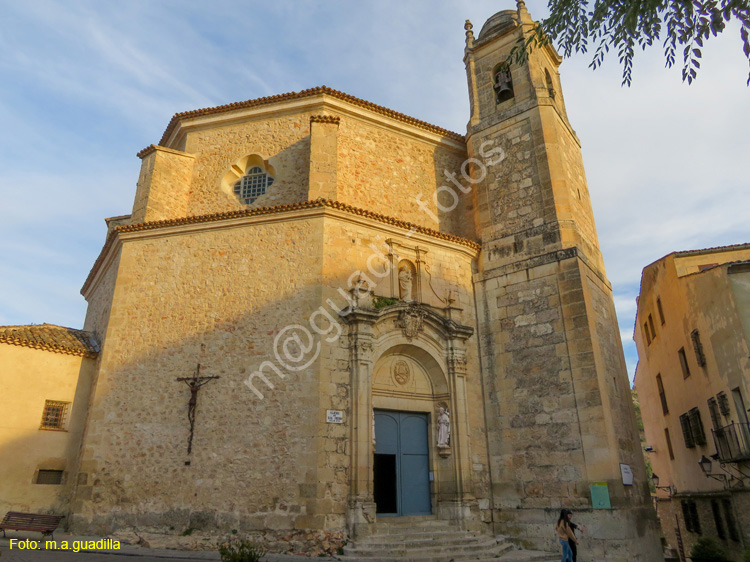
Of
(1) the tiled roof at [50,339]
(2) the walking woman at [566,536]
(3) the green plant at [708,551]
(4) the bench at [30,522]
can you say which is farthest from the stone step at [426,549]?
(1) the tiled roof at [50,339]

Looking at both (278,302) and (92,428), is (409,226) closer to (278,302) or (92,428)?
(278,302)

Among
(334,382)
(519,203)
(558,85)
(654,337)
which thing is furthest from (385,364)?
(654,337)

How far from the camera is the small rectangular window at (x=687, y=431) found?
17.4 metres

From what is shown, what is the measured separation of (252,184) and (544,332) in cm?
865

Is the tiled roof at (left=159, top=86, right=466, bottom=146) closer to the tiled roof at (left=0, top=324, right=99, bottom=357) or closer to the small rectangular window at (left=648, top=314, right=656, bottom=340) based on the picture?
the tiled roof at (left=0, top=324, right=99, bottom=357)

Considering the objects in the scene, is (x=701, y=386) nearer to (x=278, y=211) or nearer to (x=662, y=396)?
(x=662, y=396)

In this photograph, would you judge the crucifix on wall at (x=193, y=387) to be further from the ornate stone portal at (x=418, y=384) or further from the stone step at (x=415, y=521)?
the stone step at (x=415, y=521)

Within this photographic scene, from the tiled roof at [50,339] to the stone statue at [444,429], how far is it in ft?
27.5

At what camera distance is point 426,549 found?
950 cm

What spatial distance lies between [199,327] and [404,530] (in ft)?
19.8

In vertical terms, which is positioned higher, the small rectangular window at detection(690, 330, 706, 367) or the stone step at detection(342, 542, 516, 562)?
the small rectangular window at detection(690, 330, 706, 367)

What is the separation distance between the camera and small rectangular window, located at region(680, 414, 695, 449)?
1742 centimetres

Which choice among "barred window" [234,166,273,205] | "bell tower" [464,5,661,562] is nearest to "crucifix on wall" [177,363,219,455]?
"barred window" [234,166,273,205]

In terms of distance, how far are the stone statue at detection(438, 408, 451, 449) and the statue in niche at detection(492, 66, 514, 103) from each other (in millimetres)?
9277
